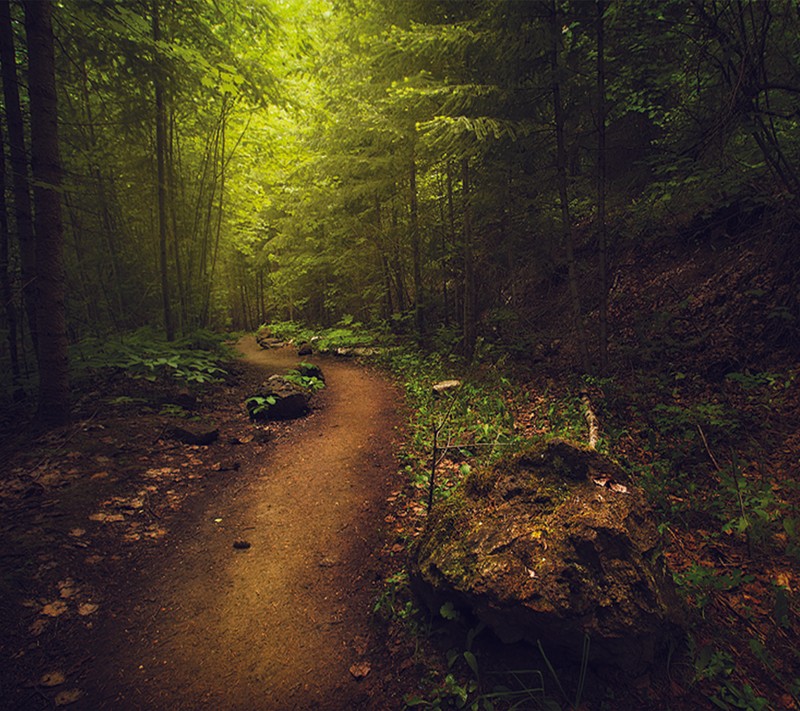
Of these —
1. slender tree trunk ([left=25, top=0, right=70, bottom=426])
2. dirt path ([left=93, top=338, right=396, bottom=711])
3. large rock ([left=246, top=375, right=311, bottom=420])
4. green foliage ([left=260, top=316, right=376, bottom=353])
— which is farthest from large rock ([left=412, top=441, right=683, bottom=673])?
green foliage ([left=260, top=316, right=376, bottom=353])

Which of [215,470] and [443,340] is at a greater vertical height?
[443,340]

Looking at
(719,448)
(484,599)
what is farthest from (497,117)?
(484,599)

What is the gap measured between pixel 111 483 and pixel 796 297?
10461 millimetres

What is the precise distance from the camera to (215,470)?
20.3 feet

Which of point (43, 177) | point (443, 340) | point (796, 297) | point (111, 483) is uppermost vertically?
point (43, 177)

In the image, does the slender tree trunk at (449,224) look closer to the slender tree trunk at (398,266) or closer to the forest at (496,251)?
the forest at (496,251)

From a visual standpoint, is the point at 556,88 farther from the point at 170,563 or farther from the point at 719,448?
the point at 170,563

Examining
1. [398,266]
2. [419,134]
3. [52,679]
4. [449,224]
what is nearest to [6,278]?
[52,679]

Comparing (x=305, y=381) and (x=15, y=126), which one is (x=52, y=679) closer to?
(x=305, y=381)

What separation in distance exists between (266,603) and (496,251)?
29.9ft

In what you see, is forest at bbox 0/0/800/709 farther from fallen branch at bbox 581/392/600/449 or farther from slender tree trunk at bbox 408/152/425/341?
slender tree trunk at bbox 408/152/425/341

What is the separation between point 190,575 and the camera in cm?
400

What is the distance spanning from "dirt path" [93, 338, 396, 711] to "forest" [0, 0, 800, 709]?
322 mm

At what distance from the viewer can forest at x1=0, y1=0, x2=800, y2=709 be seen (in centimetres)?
356
